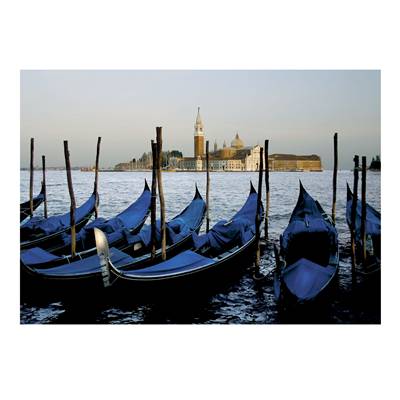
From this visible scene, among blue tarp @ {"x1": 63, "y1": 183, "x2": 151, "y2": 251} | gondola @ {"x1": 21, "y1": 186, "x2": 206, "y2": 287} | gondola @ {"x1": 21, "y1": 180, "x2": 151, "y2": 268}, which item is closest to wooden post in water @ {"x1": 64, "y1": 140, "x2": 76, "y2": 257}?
gondola @ {"x1": 21, "y1": 180, "x2": 151, "y2": 268}

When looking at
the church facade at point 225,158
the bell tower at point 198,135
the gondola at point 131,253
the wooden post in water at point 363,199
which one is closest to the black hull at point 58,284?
the gondola at point 131,253

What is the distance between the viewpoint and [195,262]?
4.32m

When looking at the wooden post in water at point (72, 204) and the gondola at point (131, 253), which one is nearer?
the gondola at point (131, 253)

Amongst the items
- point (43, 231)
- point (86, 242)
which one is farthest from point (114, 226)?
point (43, 231)

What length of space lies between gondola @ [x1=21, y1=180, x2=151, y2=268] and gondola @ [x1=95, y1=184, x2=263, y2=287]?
73cm

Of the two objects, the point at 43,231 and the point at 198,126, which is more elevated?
the point at 198,126

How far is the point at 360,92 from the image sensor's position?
3904mm

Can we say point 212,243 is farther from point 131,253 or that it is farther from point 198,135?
point 198,135

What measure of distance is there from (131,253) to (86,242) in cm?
66

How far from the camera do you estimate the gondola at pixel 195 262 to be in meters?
3.80

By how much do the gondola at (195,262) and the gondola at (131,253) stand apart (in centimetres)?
17

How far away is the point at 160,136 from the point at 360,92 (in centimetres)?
200

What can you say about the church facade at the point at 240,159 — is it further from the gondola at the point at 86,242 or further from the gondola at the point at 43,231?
the gondola at the point at 43,231

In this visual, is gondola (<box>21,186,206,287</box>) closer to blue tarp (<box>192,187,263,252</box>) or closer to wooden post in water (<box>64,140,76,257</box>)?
blue tarp (<box>192,187,263,252</box>)
